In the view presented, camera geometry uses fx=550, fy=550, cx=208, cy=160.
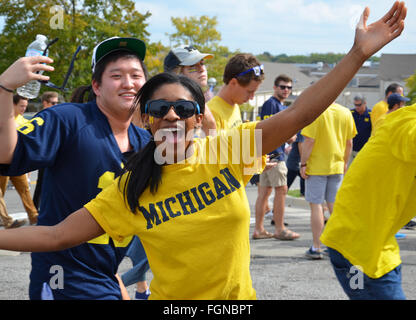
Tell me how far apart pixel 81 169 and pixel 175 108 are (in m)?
0.74

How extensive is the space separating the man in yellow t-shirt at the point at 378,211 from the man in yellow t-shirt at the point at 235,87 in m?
3.00

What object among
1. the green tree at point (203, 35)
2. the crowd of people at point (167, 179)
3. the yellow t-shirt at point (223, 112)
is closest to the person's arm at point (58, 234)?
the crowd of people at point (167, 179)

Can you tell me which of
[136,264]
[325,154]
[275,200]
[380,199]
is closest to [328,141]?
[325,154]

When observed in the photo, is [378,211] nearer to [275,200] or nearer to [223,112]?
[223,112]

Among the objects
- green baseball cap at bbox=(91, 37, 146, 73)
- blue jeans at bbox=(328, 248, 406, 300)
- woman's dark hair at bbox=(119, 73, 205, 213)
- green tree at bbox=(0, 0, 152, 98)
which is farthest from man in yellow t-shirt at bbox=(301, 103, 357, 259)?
green tree at bbox=(0, 0, 152, 98)

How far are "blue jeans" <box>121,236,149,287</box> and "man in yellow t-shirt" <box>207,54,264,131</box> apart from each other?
1.93 m

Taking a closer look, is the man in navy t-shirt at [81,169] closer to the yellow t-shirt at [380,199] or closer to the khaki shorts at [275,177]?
the yellow t-shirt at [380,199]

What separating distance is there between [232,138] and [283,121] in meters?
0.25

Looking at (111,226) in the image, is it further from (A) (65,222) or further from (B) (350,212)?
(B) (350,212)

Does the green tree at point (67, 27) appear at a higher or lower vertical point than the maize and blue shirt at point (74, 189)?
higher

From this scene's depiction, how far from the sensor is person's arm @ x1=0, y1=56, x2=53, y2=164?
91.7 inches

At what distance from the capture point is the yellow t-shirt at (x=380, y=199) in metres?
2.86

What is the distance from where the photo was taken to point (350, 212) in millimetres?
3033

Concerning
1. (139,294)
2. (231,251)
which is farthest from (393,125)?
(139,294)
